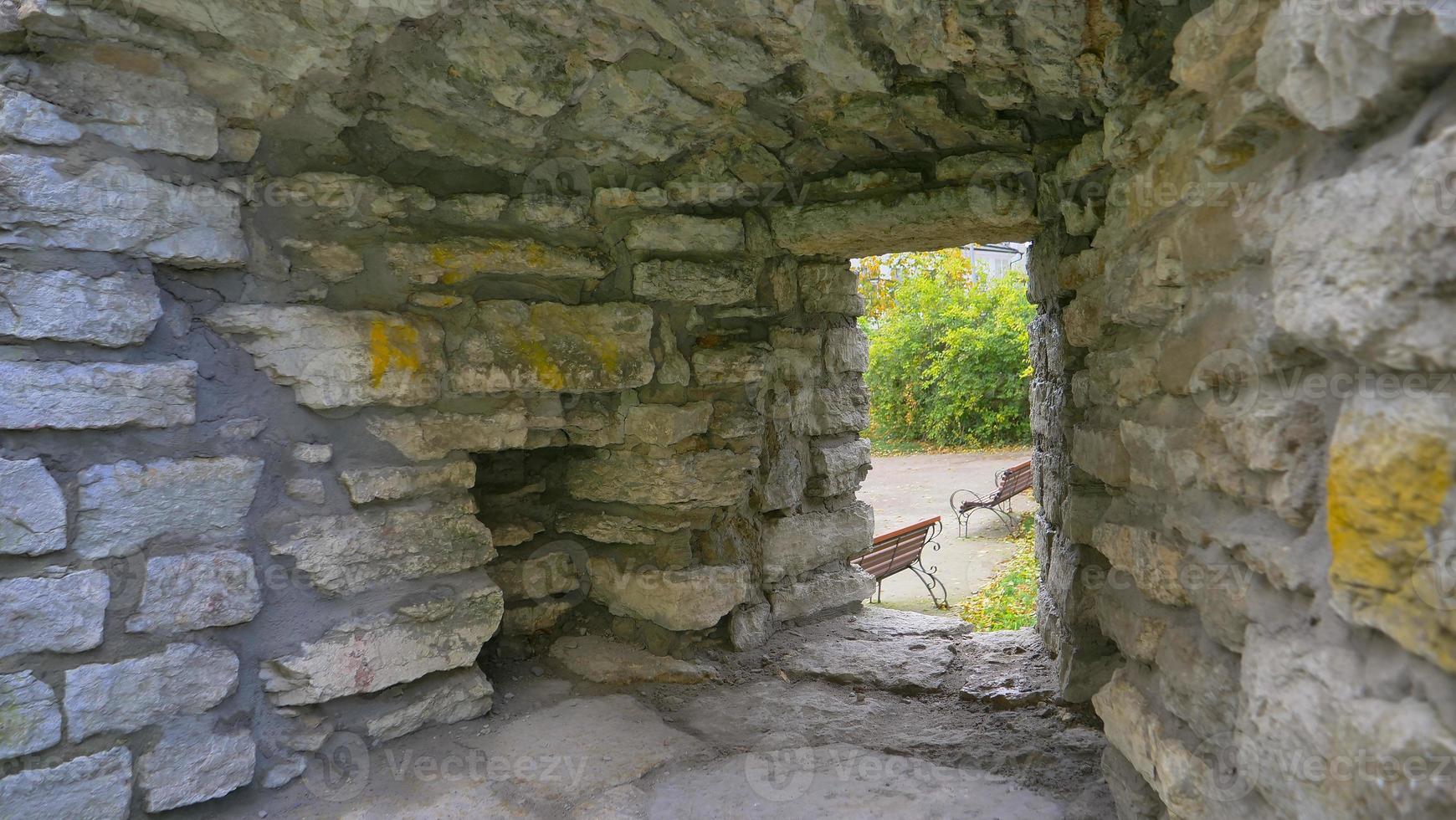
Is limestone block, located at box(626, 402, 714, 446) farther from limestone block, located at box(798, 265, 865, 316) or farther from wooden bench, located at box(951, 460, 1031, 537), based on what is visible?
wooden bench, located at box(951, 460, 1031, 537)

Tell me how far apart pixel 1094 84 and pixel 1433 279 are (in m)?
1.16

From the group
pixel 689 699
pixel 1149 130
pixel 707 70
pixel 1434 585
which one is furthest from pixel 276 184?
pixel 1434 585

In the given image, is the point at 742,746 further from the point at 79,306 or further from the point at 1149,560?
the point at 79,306

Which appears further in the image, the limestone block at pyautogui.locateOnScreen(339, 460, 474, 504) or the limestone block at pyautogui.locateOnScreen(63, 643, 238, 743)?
the limestone block at pyautogui.locateOnScreen(339, 460, 474, 504)

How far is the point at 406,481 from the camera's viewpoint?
7.36ft

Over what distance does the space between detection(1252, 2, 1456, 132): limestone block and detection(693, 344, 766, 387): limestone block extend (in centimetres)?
186

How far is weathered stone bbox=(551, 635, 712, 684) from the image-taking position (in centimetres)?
269

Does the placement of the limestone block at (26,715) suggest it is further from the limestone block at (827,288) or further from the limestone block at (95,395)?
the limestone block at (827,288)

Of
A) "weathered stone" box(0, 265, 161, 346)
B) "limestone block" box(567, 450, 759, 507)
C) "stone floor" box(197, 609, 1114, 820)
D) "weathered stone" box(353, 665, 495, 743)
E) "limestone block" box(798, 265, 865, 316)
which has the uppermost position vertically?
"limestone block" box(798, 265, 865, 316)

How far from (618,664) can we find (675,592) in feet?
0.97

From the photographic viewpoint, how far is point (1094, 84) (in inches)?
72.4

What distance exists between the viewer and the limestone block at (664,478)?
2.74 meters

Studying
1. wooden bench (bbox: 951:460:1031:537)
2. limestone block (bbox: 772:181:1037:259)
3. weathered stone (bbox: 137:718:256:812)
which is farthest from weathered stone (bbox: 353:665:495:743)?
wooden bench (bbox: 951:460:1031:537)

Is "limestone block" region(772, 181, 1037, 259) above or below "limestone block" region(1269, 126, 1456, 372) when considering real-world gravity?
above
